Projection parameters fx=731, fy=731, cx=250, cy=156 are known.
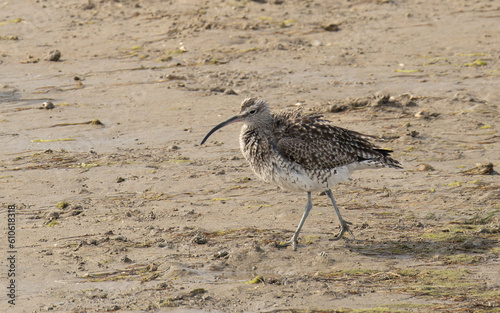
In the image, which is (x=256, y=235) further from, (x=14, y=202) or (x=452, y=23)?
(x=452, y=23)

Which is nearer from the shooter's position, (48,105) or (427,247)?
(427,247)

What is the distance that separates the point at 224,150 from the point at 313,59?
372cm

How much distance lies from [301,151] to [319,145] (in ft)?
0.80

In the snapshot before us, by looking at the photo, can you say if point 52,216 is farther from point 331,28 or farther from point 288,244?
point 331,28

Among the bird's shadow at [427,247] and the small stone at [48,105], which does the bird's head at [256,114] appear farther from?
the small stone at [48,105]

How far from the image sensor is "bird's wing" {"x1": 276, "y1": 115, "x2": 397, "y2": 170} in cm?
693

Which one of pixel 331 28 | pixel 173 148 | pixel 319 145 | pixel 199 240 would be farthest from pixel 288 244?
pixel 331 28

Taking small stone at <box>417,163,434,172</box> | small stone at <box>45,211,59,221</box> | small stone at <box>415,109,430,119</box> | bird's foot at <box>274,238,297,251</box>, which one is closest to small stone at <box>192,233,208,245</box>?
bird's foot at <box>274,238,297,251</box>

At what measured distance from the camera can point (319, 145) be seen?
7.06m

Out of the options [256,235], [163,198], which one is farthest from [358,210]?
[163,198]

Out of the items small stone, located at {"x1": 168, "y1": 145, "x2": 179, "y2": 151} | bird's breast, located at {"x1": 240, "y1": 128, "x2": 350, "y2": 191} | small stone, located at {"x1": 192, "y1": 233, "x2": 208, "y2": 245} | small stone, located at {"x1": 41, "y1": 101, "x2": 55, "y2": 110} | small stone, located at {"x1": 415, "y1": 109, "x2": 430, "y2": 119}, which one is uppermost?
bird's breast, located at {"x1": 240, "y1": 128, "x2": 350, "y2": 191}

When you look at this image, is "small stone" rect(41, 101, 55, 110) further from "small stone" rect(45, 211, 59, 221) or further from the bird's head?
the bird's head

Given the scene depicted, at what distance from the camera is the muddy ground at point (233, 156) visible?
6.19 m

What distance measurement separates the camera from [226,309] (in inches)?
227
